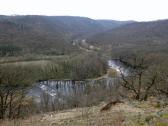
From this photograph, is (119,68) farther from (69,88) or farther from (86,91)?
(86,91)

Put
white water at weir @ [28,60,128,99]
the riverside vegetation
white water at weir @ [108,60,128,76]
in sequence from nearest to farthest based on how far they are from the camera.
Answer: the riverside vegetation, white water at weir @ [28,60,128,99], white water at weir @ [108,60,128,76]


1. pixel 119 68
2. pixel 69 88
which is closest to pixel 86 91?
pixel 69 88

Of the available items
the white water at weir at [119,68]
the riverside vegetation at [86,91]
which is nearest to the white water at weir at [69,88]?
the white water at weir at [119,68]

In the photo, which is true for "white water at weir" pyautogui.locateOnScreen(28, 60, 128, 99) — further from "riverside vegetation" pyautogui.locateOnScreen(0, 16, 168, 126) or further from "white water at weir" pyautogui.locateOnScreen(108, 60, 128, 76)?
"riverside vegetation" pyautogui.locateOnScreen(0, 16, 168, 126)

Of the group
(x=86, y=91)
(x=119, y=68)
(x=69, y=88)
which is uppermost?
(x=119, y=68)

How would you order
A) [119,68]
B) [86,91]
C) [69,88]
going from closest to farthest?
[86,91] < [69,88] < [119,68]

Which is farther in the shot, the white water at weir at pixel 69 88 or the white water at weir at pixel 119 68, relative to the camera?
the white water at weir at pixel 119 68

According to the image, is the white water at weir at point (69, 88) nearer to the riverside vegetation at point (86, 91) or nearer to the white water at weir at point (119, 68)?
the white water at weir at point (119, 68)

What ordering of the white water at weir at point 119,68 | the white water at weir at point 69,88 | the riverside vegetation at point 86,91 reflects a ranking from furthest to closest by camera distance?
1. the white water at weir at point 119,68
2. the white water at weir at point 69,88
3. the riverside vegetation at point 86,91

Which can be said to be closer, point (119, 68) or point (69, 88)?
point (69, 88)

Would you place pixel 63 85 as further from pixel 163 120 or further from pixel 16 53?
pixel 163 120

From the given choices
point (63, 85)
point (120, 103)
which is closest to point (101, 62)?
point (63, 85)

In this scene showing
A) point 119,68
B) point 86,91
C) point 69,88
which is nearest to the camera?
point 86,91

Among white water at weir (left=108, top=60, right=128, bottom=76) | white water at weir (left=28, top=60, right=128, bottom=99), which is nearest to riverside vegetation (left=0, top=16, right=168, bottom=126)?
white water at weir (left=28, top=60, right=128, bottom=99)
